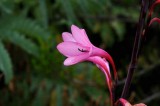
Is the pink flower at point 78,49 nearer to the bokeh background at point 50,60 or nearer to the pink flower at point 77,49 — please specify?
the pink flower at point 77,49

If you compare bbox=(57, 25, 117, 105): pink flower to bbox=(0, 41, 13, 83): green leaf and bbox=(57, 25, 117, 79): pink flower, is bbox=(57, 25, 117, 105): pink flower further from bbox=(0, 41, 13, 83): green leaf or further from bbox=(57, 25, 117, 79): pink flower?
bbox=(0, 41, 13, 83): green leaf

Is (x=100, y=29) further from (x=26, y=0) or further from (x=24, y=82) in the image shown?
(x=24, y=82)

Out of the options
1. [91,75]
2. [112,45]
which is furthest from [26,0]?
[112,45]

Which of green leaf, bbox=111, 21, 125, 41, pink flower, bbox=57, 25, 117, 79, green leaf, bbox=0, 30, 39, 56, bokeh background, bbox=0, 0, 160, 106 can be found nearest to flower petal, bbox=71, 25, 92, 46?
pink flower, bbox=57, 25, 117, 79

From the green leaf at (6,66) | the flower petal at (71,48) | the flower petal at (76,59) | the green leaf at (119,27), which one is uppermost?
the flower petal at (71,48)

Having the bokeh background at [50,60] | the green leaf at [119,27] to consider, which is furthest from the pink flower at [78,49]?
the green leaf at [119,27]

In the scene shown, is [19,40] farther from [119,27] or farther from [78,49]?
[78,49]
